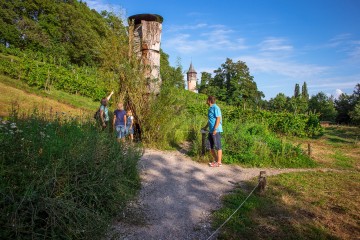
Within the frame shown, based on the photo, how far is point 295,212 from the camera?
14.5 feet

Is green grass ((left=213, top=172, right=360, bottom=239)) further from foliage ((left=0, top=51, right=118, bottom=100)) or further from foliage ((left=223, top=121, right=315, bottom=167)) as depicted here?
foliage ((left=0, top=51, right=118, bottom=100))

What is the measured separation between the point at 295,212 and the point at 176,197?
2119mm

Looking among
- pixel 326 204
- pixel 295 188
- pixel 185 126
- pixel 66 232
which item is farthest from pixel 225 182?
pixel 185 126

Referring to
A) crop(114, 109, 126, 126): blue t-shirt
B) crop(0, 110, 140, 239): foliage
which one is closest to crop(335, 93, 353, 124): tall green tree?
crop(114, 109, 126, 126): blue t-shirt

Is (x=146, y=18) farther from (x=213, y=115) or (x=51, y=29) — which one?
(x=51, y=29)

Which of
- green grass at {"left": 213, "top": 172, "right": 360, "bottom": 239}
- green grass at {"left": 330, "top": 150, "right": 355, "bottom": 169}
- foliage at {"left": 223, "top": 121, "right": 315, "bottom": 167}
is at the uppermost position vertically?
foliage at {"left": 223, "top": 121, "right": 315, "bottom": 167}

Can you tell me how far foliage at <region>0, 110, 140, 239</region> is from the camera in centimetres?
253

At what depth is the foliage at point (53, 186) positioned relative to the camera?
253cm

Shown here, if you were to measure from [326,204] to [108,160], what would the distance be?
413 cm

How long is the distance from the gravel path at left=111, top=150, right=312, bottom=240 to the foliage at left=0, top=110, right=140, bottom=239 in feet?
1.36

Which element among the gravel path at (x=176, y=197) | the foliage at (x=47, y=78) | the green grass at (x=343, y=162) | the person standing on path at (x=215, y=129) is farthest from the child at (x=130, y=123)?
the foliage at (x=47, y=78)

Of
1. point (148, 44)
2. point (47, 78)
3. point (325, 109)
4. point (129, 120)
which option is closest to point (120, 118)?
point (129, 120)

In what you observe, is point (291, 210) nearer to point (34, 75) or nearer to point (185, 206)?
point (185, 206)

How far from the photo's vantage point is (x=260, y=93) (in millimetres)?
59656
